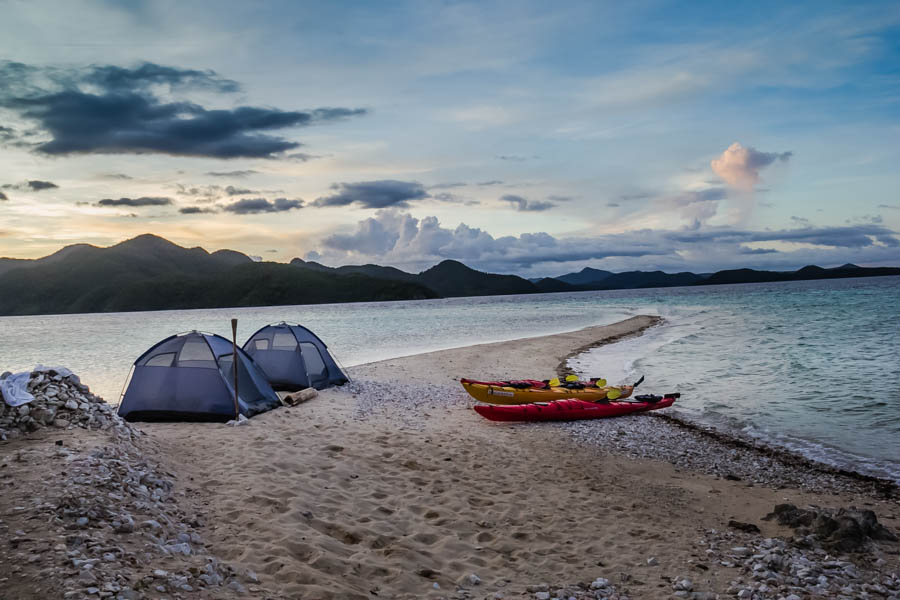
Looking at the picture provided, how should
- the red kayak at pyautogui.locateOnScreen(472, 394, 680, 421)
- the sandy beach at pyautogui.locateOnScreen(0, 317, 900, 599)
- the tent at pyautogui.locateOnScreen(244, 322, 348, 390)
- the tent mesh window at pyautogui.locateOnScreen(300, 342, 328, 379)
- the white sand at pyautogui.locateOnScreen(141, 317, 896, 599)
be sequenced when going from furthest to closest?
the tent mesh window at pyautogui.locateOnScreen(300, 342, 328, 379), the tent at pyautogui.locateOnScreen(244, 322, 348, 390), the red kayak at pyautogui.locateOnScreen(472, 394, 680, 421), the white sand at pyautogui.locateOnScreen(141, 317, 896, 599), the sandy beach at pyautogui.locateOnScreen(0, 317, 900, 599)

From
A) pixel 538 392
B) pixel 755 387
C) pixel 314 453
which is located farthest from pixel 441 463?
pixel 755 387

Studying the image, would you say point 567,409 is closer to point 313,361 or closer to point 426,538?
point 426,538

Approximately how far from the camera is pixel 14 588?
4.20 meters

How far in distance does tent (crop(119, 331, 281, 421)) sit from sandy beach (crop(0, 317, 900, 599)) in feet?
1.91

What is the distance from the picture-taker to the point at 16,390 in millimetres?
7758

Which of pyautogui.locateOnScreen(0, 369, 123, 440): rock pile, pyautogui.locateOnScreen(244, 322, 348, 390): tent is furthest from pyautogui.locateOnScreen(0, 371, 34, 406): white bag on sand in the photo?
pyautogui.locateOnScreen(244, 322, 348, 390): tent

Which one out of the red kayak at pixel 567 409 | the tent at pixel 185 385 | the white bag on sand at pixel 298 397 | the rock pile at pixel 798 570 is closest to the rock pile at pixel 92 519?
the tent at pixel 185 385

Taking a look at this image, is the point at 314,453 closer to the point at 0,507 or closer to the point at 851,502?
the point at 0,507

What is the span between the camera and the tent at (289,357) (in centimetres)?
1753

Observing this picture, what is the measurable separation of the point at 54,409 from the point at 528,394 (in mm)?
11584

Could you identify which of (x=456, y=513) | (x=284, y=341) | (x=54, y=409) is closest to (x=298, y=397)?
(x=284, y=341)

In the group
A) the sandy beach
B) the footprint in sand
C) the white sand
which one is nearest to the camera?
the sandy beach

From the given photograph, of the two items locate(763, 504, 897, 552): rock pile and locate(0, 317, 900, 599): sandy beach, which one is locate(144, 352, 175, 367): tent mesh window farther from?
locate(763, 504, 897, 552): rock pile

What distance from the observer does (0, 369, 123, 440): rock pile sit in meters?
7.43
